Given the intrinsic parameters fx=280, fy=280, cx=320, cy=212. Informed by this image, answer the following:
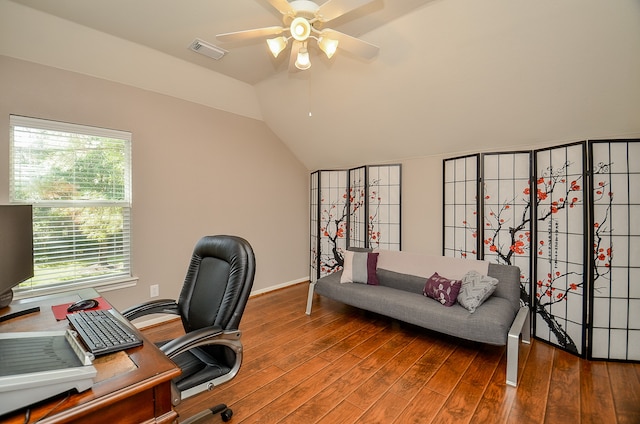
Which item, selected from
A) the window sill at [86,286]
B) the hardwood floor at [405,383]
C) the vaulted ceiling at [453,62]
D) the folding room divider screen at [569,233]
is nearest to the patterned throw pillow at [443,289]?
the hardwood floor at [405,383]

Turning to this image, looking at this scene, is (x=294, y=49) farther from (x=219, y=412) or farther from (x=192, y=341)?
(x=219, y=412)

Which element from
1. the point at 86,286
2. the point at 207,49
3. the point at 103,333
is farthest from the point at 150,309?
the point at 207,49

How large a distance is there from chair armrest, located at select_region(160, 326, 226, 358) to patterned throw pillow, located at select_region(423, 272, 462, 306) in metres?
2.09

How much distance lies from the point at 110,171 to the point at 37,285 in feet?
3.82

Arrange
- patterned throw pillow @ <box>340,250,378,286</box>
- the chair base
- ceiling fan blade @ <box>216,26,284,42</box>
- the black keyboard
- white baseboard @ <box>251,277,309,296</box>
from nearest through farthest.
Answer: the black keyboard < the chair base < ceiling fan blade @ <box>216,26,284,42</box> < patterned throw pillow @ <box>340,250,378,286</box> < white baseboard @ <box>251,277,309,296</box>

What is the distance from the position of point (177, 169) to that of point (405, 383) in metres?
3.13

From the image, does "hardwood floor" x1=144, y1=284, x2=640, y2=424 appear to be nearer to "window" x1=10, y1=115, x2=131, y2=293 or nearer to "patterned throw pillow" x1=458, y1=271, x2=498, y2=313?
"patterned throw pillow" x1=458, y1=271, x2=498, y2=313

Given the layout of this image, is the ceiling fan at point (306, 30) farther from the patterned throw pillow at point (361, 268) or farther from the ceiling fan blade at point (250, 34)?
the patterned throw pillow at point (361, 268)

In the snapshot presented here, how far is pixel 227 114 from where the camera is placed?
3666 mm

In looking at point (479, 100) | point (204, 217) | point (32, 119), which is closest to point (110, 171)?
point (32, 119)

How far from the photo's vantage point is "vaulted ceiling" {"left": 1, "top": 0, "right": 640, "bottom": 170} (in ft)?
6.40

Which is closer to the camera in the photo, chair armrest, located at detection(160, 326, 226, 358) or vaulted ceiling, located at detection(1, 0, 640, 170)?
chair armrest, located at detection(160, 326, 226, 358)

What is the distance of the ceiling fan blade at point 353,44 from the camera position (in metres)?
1.82

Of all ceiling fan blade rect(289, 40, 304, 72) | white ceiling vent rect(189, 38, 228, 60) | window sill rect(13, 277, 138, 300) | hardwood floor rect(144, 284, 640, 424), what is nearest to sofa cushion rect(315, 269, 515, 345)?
hardwood floor rect(144, 284, 640, 424)
